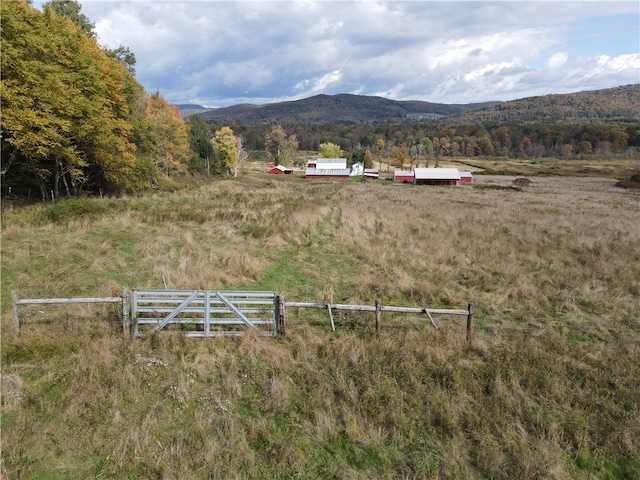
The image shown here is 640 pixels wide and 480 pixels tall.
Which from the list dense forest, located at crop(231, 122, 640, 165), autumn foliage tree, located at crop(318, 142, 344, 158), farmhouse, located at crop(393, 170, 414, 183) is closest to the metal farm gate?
farmhouse, located at crop(393, 170, 414, 183)

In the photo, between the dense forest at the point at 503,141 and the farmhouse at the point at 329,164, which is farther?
the dense forest at the point at 503,141

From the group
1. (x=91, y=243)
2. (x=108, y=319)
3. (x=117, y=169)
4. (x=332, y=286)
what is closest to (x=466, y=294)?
(x=332, y=286)

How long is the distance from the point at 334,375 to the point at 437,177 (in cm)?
6579

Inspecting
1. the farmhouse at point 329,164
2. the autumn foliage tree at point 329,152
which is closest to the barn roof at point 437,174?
the farmhouse at point 329,164

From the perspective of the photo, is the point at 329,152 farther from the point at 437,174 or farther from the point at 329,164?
the point at 437,174

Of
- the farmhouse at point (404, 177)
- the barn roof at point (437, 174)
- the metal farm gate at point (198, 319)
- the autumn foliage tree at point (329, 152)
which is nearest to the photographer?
the metal farm gate at point (198, 319)

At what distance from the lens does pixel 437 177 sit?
68812mm

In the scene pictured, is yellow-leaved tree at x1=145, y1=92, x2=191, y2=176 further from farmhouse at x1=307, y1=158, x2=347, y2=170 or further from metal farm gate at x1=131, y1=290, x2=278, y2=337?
metal farm gate at x1=131, y1=290, x2=278, y2=337

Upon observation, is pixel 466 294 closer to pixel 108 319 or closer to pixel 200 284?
pixel 200 284

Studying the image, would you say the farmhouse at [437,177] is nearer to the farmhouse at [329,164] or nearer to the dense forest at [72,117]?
the farmhouse at [329,164]

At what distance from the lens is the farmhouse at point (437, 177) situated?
68500 millimetres

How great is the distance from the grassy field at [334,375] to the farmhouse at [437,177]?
53.7m

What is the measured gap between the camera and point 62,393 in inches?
288

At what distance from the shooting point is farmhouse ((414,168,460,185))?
68500 millimetres
